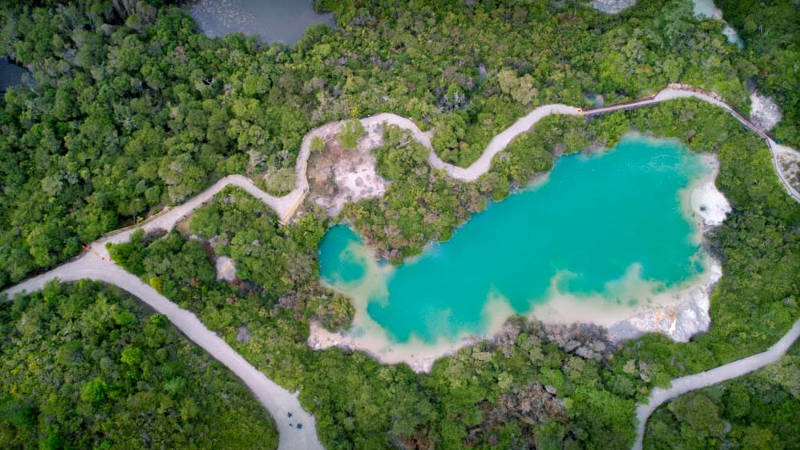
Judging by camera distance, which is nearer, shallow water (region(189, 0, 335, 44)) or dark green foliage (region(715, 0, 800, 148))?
dark green foliage (region(715, 0, 800, 148))

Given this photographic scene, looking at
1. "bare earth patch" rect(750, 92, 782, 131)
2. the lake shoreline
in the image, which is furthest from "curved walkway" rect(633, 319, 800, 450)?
"bare earth patch" rect(750, 92, 782, 131)

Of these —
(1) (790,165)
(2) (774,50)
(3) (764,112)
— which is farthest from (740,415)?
(2) (774,50)

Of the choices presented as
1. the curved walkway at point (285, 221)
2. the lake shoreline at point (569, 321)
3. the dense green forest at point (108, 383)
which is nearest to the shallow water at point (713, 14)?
the curved walkway at point (285, 221)

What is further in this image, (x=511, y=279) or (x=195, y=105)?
(x=195, y=105)

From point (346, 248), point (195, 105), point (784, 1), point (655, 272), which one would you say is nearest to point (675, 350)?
point (655, 272)

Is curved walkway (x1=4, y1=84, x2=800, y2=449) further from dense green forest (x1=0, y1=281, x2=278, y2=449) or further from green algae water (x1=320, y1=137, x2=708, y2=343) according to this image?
green algae water (x1=320, y1=137, x2=708, y2=343)

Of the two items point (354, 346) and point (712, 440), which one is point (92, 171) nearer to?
point (354, 346)

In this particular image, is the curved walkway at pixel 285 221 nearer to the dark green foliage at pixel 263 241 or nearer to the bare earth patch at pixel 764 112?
the bare earth patch at pixel 764 112
